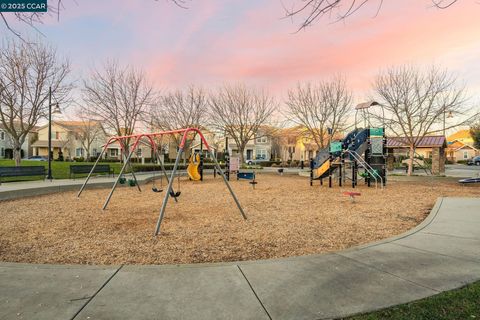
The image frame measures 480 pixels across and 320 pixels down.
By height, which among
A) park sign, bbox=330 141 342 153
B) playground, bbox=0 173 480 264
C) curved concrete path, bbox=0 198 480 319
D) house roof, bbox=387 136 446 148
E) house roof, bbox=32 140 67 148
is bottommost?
playground, bbox=0 173 480 264

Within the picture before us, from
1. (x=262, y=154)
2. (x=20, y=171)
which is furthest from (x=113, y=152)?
(x=20, y=171)

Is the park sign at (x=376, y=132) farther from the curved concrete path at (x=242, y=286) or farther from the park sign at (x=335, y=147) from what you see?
the curved concrete path at (x=242, y=286)

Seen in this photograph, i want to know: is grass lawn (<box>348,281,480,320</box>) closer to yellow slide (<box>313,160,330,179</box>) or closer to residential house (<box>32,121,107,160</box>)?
yellow slide (<box>313,160,330,179</box>)

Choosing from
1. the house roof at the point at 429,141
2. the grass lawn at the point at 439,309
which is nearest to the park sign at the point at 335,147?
the house roof at the point at 429,141

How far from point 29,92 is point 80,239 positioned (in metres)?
18.5

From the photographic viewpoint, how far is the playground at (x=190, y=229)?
5035mm

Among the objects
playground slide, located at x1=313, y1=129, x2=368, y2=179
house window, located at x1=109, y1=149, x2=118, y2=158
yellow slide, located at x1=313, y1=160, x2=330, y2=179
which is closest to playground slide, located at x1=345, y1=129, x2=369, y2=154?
playground slide, located at x1=313, y1=129, x2=368, y2=179

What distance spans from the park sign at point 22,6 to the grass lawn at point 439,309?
4.67m

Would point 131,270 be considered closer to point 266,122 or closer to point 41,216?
point 41,216

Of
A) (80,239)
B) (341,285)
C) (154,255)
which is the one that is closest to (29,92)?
(80,239)

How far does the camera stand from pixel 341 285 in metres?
3.48

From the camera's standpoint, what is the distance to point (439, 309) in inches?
115

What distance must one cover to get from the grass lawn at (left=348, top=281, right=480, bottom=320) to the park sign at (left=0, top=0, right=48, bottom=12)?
4674 mm

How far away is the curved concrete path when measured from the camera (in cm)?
294
